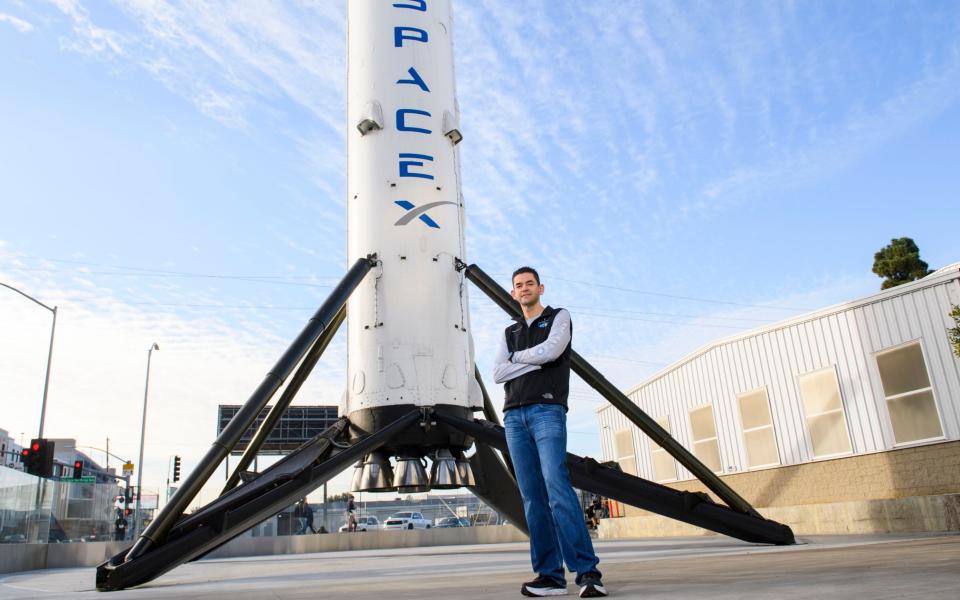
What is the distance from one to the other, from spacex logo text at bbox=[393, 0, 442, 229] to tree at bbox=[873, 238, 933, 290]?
31.6 meters

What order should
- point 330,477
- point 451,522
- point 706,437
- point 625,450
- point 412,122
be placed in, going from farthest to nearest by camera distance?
1. point 451,522
2. point 625,450
3. point 706,437
4. point 412,122
5. point 330,477

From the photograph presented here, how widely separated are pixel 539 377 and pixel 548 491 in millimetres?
676

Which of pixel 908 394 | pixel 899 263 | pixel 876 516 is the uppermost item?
pixel 899 263

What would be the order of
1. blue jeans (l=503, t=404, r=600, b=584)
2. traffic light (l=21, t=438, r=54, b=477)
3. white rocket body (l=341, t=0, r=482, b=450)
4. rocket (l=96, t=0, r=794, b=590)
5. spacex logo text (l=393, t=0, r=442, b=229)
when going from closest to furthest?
blue jeans (l=503, t=404, r=600, b=584)
rocket (l=96, t=0, r=794, b=590)
white rocket body (l=341, t=0, r=482, b=450)
spacex logo text (l=393, t=0, r=442, b=229)
traffic light (l=21, t=438, r=54, b=477)

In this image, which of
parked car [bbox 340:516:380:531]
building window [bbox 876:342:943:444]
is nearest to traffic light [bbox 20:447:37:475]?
parked car [bbox 340:516:380:531]

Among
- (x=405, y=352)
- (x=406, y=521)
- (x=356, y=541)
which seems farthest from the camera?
(x=406, y=521)

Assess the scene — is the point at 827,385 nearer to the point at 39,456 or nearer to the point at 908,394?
the point at 908,394

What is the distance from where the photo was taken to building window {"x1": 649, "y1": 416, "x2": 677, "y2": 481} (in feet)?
63.6

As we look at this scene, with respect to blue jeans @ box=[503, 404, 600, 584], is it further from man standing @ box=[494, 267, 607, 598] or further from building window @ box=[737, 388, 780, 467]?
building window @ box=[737, 388, 780, 467]

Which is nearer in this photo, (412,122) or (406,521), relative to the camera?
(412,122)

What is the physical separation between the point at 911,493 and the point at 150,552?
12.3 metres

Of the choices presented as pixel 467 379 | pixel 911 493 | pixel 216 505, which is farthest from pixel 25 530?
pixel 911 493

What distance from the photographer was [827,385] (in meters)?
13.9

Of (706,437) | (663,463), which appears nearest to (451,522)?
(663,463)
